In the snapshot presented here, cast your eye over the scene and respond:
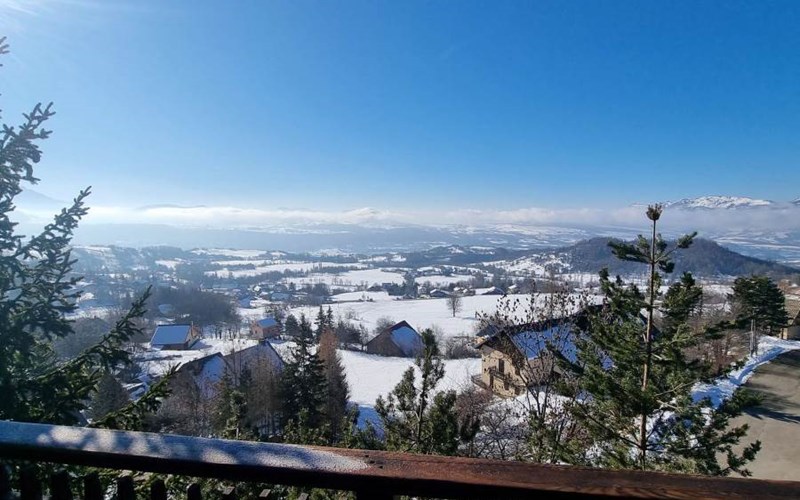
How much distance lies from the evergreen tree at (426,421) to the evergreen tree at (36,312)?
438 cm

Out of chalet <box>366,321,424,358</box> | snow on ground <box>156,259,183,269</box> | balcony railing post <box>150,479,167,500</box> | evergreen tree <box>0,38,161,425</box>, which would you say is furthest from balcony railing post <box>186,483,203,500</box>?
snow on ground <box>156,259,183,269</box>

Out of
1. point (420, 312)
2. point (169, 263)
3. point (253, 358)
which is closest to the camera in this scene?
point (253, 358)

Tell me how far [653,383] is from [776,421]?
1017 centimetres

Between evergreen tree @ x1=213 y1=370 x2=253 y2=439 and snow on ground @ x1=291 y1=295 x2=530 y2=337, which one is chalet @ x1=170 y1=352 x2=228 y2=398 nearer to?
evergreen tree @ x1=213 y1=370 x2=253 y2=439

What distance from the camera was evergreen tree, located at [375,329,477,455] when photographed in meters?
6.61

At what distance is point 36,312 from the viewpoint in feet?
15.3

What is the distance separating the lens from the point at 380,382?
88.0ft

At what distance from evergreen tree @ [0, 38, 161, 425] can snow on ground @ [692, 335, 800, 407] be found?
1512 cm

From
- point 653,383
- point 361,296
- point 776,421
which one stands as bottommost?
point 361,296

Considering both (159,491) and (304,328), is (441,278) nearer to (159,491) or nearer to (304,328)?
(304,328)

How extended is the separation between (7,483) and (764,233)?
87759 mm

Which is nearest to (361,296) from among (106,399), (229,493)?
(106,399)

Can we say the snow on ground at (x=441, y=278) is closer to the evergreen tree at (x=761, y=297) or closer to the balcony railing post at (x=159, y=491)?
the evergreen tree at (x=761, y=297)

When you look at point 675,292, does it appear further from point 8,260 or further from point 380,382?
point 380,382
